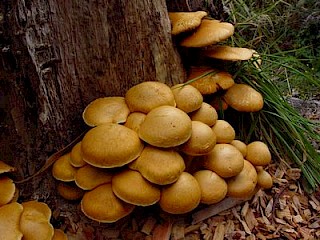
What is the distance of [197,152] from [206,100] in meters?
0.54

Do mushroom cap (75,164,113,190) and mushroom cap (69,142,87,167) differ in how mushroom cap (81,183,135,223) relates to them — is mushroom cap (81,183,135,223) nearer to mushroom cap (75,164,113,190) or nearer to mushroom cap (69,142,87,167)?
mushroom cap (75,164,113,190)

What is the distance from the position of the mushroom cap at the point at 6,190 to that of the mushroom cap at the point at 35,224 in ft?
0.30

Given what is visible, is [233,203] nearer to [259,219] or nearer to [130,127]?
[259,219]

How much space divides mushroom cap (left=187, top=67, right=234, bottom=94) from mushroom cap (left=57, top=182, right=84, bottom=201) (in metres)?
0.87

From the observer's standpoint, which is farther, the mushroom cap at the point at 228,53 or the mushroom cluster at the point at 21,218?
the mushroom cap at the point at 228,53

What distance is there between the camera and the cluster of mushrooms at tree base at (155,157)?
73.8 inches

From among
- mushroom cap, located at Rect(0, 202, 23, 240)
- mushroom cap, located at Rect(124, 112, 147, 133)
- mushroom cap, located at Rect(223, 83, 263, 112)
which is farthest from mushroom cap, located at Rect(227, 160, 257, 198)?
mushroom cap, located at Rect(0, 202, 23, 240)

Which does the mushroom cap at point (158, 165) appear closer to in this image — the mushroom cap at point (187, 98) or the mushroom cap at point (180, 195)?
the mushroom cap at point (180, 195)

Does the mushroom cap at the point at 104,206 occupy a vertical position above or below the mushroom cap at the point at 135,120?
below

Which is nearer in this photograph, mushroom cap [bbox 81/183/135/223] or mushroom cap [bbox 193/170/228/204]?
mushroom cap [bbox 81/183/135/223]

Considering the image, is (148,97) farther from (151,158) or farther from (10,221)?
(10,221)

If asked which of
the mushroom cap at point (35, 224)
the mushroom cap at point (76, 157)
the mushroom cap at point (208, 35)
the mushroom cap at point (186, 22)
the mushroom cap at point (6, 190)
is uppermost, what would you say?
the mushroom cap at point (186, 22)

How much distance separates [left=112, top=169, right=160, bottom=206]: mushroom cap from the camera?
1857 millimetres

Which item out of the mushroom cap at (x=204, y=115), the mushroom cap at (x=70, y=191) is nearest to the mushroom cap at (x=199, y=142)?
the mushroom cap at (x=204, y=115)
